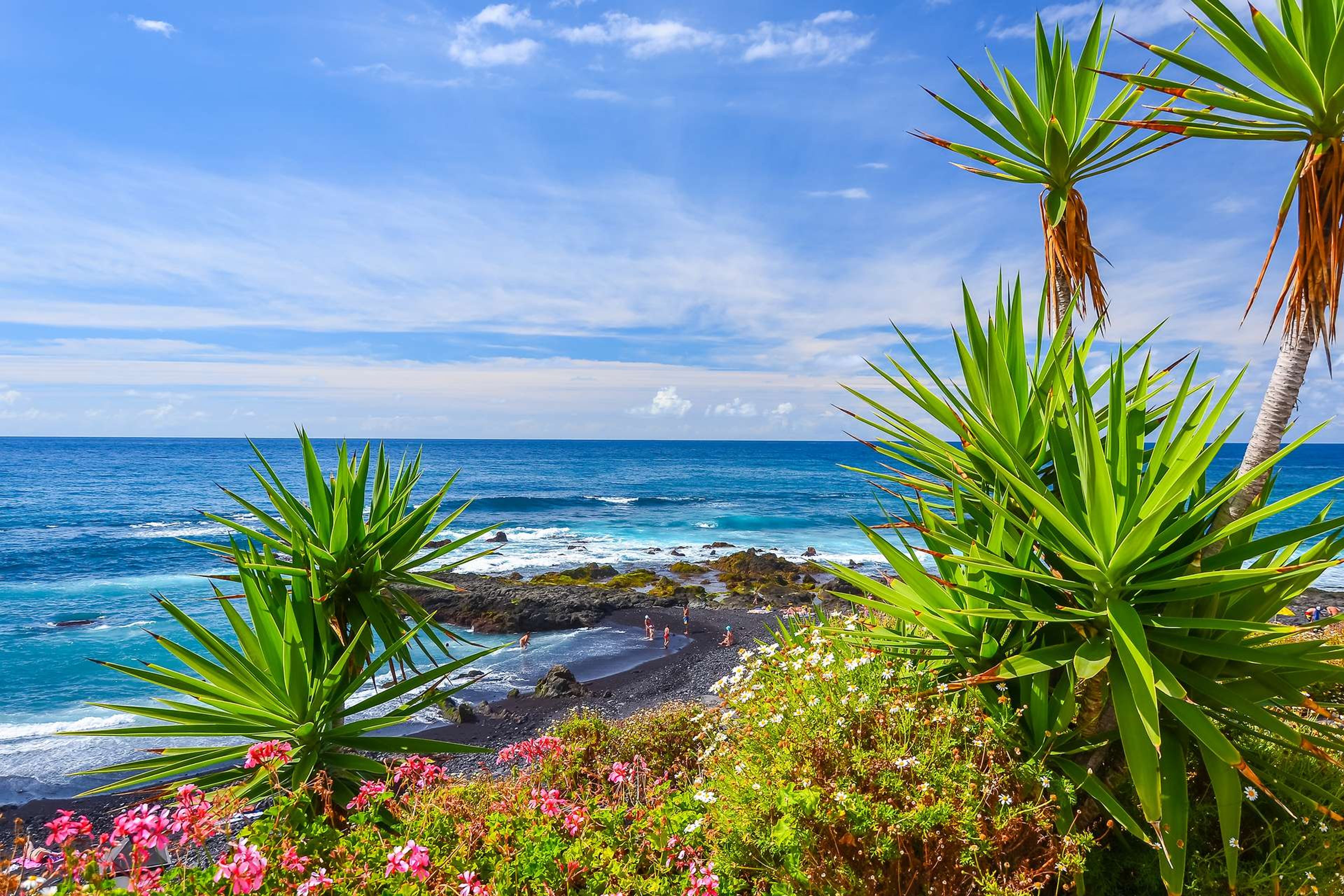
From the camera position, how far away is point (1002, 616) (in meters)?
3.22

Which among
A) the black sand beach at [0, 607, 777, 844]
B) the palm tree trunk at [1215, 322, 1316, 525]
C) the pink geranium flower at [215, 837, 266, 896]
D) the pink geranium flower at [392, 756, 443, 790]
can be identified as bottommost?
the black sand beach at [0, 607, 777, 844]

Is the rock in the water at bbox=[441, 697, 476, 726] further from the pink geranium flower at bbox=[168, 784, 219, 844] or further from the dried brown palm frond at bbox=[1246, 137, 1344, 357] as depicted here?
the dried brown palm frond at bbox=[1246, 137, 1344, 357]

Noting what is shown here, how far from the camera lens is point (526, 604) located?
2298cm

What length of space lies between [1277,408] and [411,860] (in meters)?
4.52

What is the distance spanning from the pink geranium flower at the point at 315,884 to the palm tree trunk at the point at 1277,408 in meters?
4.39

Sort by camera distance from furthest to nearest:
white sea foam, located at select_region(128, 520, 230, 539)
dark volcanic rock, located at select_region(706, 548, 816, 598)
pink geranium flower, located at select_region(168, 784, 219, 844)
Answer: white sea foam, located at select_region(128, 520, 230, 539)
dark volcanic rock, located at select_region(706, 548, 816, 598)
pink geranium flower, located at select_region(168, 784, 219, 844)

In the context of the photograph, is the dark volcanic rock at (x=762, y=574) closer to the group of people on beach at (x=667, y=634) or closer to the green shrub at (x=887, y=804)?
the group of people on beach at (x=667, y=634)

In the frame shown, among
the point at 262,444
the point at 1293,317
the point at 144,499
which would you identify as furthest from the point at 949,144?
the point at 262,444

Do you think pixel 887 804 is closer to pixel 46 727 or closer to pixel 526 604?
pixel 46 727

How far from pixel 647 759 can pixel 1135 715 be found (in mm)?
7156

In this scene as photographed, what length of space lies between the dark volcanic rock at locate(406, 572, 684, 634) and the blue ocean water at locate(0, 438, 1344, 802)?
0.90m

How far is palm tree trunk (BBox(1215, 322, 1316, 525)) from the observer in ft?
11.4

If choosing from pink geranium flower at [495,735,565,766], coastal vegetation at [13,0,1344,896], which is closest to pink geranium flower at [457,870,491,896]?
coastal vegetation at [13,0,1344,896]

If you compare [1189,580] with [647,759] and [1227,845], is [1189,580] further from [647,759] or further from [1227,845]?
[647,759]
